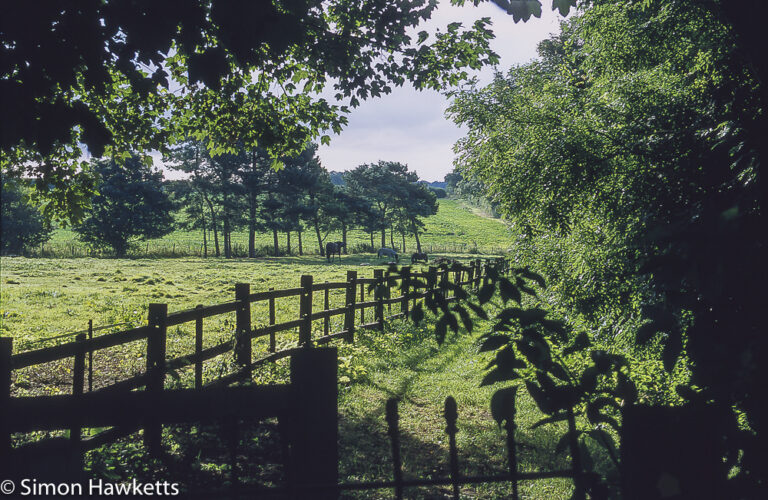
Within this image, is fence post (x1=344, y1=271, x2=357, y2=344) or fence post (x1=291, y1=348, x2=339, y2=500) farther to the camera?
fence post (x1=344, y1=271, x2=357, y2=344)

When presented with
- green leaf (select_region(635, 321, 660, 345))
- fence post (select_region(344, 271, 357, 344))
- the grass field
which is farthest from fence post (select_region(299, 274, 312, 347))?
green leaf (select_region(635, 321, 660, 345))

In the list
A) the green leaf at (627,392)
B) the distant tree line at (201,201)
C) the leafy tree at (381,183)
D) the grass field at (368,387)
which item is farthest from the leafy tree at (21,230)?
the green leaf at (627,392)

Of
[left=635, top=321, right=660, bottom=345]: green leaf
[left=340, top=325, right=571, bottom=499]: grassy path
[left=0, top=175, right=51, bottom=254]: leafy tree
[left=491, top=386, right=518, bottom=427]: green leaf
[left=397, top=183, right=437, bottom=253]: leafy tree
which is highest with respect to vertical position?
[left=397, top=183, right=437, bottom=253]: leafy tree

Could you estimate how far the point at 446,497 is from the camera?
4523 mm

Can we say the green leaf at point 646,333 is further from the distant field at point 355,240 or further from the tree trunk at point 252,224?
the distant field at point 355,240

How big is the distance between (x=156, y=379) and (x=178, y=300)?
13.0 metres

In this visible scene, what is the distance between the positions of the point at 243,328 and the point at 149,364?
78.8 inches

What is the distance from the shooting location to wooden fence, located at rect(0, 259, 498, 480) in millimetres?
1503

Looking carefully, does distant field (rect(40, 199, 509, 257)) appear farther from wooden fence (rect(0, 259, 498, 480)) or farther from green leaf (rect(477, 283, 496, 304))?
green leaf (rect(477, 283, 496, 304))

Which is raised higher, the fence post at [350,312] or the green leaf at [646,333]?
the green leaf at [646,333]

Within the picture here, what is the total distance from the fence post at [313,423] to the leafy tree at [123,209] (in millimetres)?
53721

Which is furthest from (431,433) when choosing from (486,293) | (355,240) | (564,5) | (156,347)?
(355,240)

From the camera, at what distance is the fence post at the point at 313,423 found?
1571mm

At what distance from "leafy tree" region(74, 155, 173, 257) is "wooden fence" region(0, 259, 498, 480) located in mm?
46792
